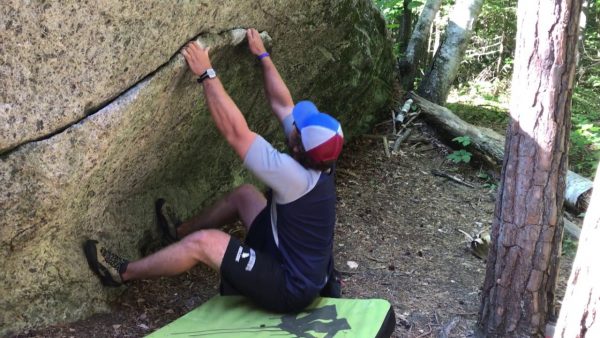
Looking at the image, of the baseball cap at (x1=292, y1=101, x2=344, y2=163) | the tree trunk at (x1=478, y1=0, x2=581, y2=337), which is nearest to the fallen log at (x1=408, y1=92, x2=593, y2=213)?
the tree trunk at (x1=478, y1=0, x2=581, y2=337)

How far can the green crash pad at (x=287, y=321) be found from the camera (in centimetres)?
360

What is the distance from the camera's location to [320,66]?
5664mm

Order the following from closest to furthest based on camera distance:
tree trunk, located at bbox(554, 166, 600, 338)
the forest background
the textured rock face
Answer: tree trunk, located at bbox(554, 166, 600, 338) < the textured rock face < the forest background

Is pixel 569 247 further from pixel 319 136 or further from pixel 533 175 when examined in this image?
pixel 319 136

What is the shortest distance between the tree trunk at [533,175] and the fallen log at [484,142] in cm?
243

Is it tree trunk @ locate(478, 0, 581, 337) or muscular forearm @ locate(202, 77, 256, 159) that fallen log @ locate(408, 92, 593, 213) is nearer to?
tree trunk @ locate(478, 0, 581, 337)

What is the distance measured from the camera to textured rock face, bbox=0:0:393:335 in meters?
3.05

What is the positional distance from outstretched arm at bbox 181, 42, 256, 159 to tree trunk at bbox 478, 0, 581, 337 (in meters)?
1.82

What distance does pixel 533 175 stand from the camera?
3652 mm

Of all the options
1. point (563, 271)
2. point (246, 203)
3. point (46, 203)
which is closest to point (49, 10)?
point (46, 203)

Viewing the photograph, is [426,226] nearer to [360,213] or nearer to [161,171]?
[360,213]

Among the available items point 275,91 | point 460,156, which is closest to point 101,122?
point 275,91

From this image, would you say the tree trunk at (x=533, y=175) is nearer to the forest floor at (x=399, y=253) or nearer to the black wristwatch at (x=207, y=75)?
the forest floor at (x=399, y=253)

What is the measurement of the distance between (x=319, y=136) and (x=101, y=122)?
1393 millimetres
